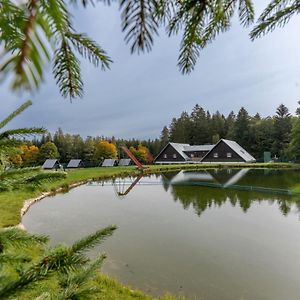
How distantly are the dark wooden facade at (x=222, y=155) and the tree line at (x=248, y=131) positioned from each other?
783 cm

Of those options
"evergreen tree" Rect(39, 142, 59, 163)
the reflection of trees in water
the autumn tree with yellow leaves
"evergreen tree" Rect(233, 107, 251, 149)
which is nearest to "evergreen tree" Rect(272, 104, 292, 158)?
"evergreen tree" Rect(233, 107, 251, 149)

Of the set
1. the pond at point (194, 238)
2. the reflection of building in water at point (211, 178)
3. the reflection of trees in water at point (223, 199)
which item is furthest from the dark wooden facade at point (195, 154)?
the pond at point (194, 238)

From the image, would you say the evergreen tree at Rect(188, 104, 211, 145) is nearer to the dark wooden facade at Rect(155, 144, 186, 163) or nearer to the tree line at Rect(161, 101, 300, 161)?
the tree line at Rect(161, 101, 300, 161)

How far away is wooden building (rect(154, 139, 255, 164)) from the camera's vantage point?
164 feet

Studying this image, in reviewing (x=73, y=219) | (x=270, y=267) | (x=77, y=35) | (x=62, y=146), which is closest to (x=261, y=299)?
(x=270, y=267)

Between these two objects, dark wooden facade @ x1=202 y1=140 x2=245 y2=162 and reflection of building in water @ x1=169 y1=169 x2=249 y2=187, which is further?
dark wooden facade @ x1=202 y1=140 x2=245 y2=162

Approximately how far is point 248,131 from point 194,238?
5093cm

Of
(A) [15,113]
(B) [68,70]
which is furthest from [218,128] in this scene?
(B) [68,70]

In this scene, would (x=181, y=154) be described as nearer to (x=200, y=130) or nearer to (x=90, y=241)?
(x=200, y=130)

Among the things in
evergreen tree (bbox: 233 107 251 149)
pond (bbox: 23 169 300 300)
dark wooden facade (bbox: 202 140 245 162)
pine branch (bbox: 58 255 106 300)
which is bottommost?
pond (bbox: 23 169 300 300)

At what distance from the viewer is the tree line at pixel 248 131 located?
5229 cm

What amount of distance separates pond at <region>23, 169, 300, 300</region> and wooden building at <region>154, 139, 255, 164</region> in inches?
1242

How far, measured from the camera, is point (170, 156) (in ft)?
185

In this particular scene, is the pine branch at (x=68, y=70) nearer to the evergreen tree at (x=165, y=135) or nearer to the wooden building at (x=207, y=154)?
the wooden building at (x=207, y=154)
